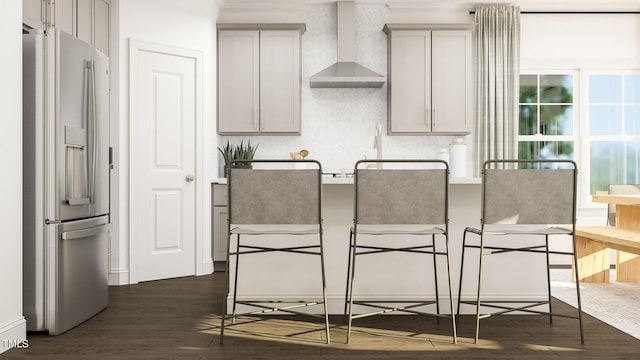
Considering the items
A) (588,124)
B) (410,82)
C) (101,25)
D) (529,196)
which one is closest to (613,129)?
(588,124)

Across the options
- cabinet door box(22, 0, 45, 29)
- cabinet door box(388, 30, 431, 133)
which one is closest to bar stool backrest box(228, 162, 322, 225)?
cabinet door box(22, 0, 45, 29)

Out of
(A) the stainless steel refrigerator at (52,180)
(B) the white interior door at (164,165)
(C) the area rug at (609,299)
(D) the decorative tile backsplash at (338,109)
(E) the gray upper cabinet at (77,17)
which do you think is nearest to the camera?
(A) the stainless steel refrigerator at (52,180)

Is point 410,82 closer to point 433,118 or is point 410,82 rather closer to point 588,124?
point 433,118

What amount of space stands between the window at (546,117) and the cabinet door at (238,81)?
3060mm

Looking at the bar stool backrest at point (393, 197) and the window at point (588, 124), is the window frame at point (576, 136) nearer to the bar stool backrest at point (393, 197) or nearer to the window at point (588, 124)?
the window at point (588, 124)

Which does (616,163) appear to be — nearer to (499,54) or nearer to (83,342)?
(499,54)

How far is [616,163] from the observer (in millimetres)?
6113

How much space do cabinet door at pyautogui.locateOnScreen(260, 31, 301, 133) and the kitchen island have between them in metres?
2.32

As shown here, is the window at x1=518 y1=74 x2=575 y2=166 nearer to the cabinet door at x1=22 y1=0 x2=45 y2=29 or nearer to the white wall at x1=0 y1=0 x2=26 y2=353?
the cabinet door at x1=22 y1=0 x2=45 y2=29

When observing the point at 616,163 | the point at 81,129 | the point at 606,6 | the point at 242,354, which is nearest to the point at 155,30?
the point at 81,129

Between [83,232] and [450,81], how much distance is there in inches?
156

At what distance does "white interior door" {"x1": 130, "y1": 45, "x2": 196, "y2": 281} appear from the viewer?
4.79 m

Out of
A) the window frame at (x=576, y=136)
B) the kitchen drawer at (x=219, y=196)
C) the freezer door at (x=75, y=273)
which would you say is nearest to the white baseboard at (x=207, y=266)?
the kitchen drawer at (x=219, y=196)

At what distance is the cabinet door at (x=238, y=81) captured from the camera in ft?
18.1
